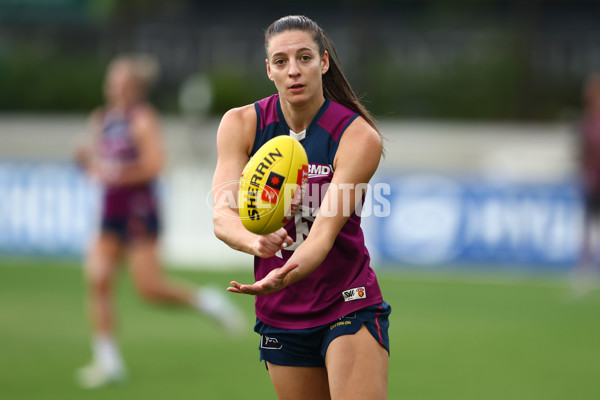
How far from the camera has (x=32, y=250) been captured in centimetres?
1504

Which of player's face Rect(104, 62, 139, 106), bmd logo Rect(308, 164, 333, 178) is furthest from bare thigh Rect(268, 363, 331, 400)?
player's face Rect(104, 62, 139, 106)

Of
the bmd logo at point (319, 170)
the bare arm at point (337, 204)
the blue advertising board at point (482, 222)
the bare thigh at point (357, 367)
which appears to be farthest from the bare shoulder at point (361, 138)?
the blue advertising board at point (482, 222)

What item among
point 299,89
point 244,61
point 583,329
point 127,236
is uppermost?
point 244,61

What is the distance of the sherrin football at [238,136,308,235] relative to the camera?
12.6ft

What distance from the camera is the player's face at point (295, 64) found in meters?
4.07

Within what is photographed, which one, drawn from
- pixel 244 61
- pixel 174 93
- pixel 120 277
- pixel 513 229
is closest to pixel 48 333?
pixel 120 277

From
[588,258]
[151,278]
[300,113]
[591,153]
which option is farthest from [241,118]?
[588,258]

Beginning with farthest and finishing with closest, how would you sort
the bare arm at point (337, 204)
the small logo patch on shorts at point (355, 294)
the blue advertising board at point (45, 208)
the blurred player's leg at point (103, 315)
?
the blue advertising board at point (45, 208)
the blurred player's leg at point (103, 315)
the small logo patch on shorts at point (355, 294)
the bare arm at point (337, 204)

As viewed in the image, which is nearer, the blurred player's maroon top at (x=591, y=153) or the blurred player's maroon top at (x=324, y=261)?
the blurred player's maroon top at (x=324, y=261)

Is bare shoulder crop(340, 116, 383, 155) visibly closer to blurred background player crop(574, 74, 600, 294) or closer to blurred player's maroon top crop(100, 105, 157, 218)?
blurred player's maroon top crop(100, 105, 157, 218)

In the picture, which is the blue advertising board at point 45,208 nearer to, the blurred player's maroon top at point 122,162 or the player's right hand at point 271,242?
the blurred player's maroon top at point 122,162

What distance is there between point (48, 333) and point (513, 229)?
22.0 ft

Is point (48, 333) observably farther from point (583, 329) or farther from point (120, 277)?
point (583, 329)

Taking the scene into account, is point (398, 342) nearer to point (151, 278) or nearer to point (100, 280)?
point (151, 278)
